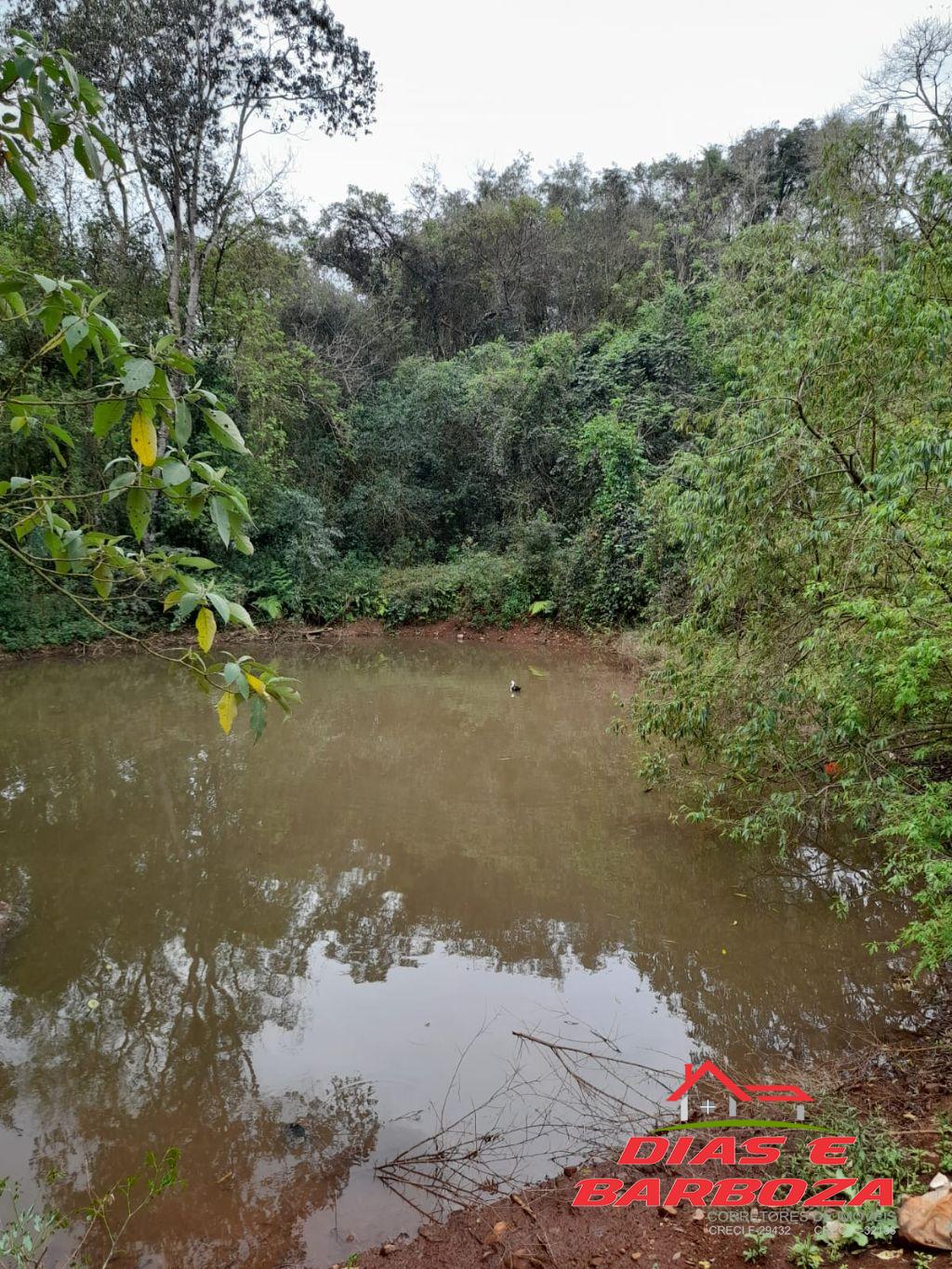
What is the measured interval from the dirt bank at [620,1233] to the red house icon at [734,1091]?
0.17m

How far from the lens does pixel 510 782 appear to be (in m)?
6.71

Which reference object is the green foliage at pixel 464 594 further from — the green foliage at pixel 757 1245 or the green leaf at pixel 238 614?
the green leaf at pixel 238 614

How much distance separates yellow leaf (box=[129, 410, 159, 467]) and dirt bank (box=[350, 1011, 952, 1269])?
2.43 m

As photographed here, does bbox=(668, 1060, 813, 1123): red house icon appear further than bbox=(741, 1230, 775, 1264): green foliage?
Yes

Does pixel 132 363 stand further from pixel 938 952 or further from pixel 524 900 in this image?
pixel 524 900

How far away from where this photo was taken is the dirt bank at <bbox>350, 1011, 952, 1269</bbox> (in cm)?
198

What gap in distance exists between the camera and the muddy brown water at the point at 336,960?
275 centimetres

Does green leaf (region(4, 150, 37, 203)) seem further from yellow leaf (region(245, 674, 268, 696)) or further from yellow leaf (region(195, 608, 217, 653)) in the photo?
yellow leaf (region(245, 674, 268, 696))

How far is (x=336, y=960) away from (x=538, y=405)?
12.0m

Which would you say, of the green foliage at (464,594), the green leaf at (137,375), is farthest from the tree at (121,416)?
the green foliage at (464,594)

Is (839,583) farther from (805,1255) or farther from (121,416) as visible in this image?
(121,416)

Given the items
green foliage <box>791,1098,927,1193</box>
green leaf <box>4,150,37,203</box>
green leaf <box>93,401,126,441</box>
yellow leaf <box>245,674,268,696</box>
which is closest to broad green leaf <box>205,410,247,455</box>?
green leaf <box>93,401,126,441</box>

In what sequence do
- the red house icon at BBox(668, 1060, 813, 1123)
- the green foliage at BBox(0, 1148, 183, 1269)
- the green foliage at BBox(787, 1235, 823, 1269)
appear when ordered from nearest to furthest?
the green foliage at BBox(787, 1235, 823, 1269) → the green foliage at BBox(0, 1148, 183, 1269) → the red house icon at BBox(668, 1060, 813, 1123)

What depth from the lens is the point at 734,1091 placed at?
2930mm
